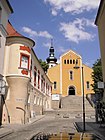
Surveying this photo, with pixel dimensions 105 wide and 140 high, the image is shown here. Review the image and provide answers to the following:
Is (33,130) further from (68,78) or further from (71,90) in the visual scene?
(71,90)

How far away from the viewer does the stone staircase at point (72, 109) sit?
33.6 meters

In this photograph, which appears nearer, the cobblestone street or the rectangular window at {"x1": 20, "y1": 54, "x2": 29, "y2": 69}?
the cobblestone street

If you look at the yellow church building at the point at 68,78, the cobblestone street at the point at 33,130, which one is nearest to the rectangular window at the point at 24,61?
the cobblestone street at the point at 33,130

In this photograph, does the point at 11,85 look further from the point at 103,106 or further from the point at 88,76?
the point at 88,76

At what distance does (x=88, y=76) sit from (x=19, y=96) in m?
36.5

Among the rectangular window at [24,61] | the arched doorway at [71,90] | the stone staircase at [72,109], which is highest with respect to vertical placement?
the rectangular window at [24,61]

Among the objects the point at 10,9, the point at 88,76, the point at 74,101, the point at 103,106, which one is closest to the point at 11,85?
the point at 10,9

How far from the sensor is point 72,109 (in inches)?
1492

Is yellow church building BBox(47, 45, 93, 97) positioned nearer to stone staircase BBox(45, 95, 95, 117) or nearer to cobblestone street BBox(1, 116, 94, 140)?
stone staircase BBox(45, 95, 95, 117)

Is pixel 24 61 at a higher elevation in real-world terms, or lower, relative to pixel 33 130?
higher

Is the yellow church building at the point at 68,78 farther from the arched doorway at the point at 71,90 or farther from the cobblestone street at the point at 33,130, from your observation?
the cobblestone street at the point at 33,130

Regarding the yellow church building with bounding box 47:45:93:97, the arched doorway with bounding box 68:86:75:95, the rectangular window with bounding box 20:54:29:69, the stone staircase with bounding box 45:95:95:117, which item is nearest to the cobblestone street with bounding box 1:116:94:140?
the rectangular window with bounding box 20:54:29:69

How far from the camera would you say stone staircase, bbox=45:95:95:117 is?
33.6m

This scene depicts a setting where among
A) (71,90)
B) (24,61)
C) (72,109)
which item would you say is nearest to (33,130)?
(24,61)
